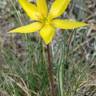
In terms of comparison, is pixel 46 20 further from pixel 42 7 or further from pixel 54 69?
pixel 54 69

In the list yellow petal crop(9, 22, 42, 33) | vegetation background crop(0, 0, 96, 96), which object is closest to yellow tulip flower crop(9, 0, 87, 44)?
yellow petal crop(9, 22, 42, 33)

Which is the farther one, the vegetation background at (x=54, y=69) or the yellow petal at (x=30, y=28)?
the vegetation background at (x=54, y=69)

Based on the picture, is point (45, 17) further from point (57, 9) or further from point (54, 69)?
point (54, 69)

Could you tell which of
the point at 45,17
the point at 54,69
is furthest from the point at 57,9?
the point at 54,69

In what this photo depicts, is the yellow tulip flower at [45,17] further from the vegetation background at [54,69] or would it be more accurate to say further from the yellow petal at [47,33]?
the vegetation background at [54,69]

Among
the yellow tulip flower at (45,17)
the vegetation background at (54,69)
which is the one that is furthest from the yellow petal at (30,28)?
the vegetation background at (54,69)

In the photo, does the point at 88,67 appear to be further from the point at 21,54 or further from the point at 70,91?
the point at 21,54

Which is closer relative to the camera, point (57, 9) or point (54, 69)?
point (57, 9)

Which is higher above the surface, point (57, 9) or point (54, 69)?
point (57, 9)

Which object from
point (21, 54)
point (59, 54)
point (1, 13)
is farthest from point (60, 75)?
point (1, 13)
